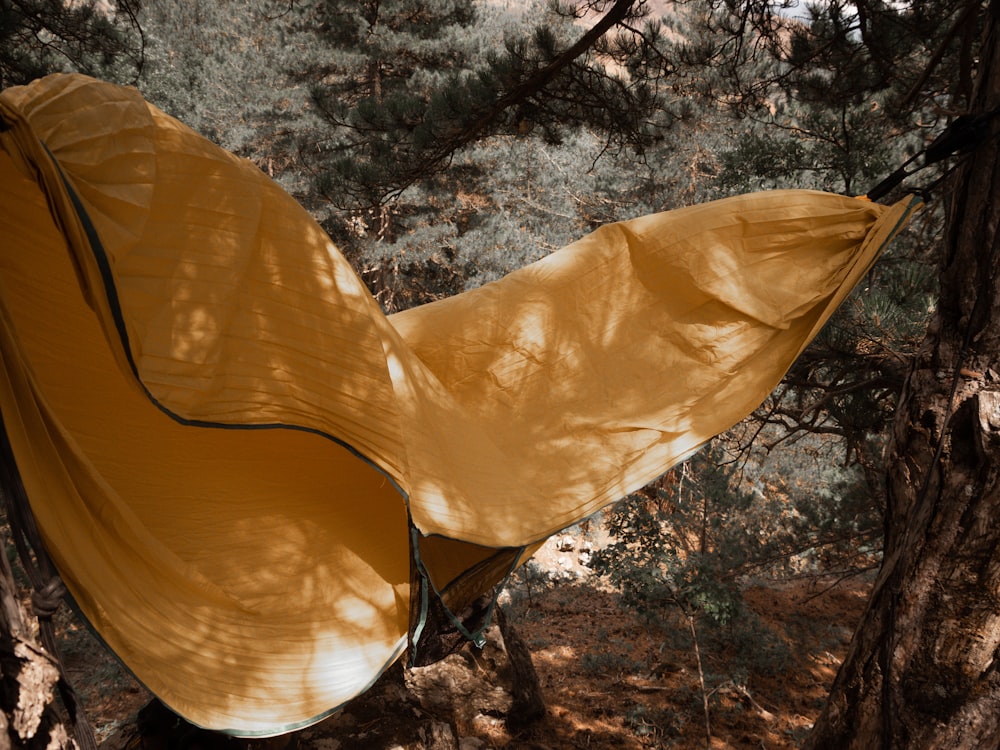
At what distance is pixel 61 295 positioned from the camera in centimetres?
129

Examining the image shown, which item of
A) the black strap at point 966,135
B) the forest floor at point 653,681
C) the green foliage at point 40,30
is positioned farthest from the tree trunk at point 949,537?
the green foliage at point 40,30

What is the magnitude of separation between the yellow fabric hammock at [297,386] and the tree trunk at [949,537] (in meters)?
0.28

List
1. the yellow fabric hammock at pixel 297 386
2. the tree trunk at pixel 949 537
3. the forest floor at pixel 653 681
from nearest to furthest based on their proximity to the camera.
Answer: the yellow fabric hammock at pixel 297 386 < the tree trunk at pixel 949 537 < the forest floor at pixel 653 681

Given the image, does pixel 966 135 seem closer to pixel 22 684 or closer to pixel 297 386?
pixel 297 386

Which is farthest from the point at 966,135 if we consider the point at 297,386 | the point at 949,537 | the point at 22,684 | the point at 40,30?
the point at 40,30

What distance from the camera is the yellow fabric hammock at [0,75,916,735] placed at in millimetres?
1032

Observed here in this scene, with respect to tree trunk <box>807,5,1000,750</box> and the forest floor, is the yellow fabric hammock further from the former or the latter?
the forest floor

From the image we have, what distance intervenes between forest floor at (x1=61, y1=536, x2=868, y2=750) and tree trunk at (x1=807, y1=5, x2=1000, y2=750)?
1.03 meters

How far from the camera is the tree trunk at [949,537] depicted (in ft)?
3.96

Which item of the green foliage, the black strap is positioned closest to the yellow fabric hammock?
the black strap

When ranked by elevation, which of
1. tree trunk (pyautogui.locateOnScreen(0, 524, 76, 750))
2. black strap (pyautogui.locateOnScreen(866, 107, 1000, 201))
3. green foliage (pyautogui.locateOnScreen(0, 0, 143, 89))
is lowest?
tree trunk (pyautogui.locateOnScreen(0, 524, 76, 750))

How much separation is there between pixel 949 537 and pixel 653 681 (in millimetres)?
2054

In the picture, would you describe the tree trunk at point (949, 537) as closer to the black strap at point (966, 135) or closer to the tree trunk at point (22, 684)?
the black strap at point (966, 135)

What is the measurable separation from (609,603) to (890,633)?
397 cm
